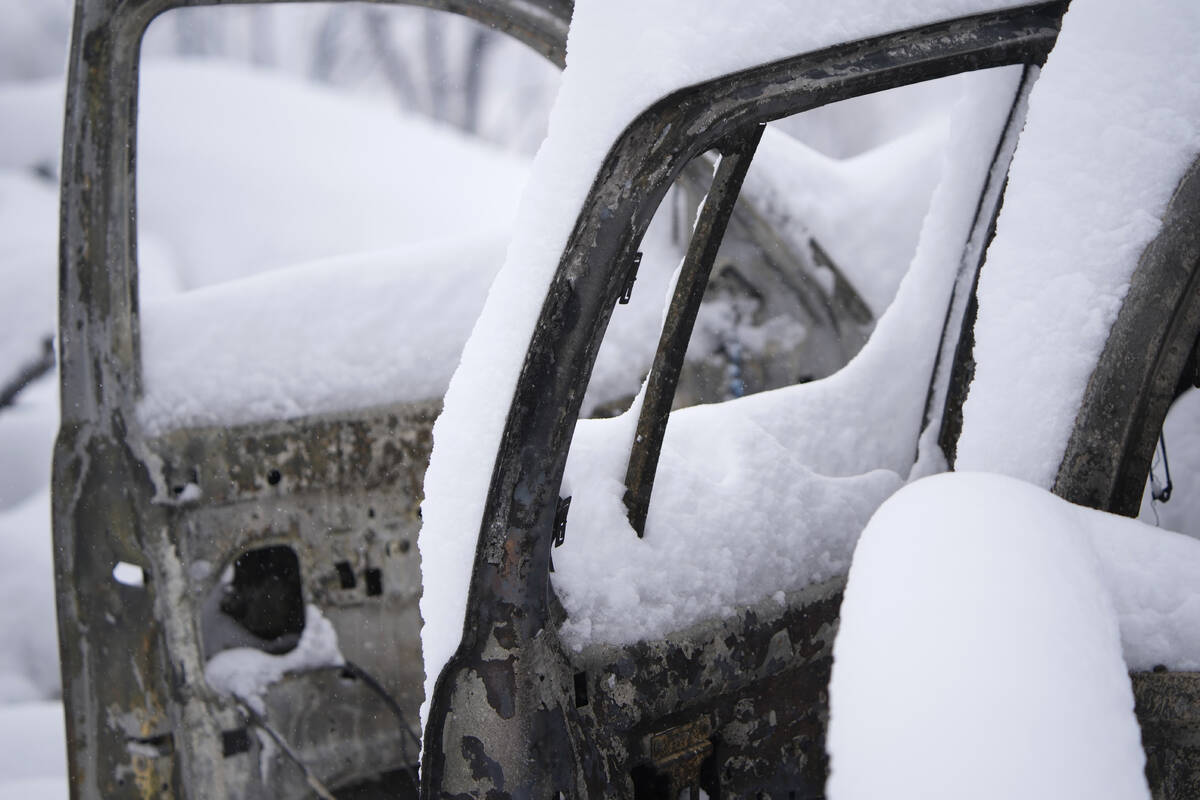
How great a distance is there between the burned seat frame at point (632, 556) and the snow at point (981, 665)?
481 mm

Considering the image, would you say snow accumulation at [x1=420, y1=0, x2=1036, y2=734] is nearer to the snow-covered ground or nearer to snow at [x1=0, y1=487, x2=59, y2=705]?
the snow-covered ground

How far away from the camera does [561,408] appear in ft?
4.05

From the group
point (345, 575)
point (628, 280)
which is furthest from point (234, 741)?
point (628, 280)

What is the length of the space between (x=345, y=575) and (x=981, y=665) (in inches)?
74.6

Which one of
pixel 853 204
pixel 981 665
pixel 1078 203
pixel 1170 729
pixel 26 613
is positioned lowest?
pixel 1170 729

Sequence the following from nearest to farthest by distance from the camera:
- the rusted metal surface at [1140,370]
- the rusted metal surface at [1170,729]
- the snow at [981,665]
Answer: the snow at [981,665] < the rusted metal surface at [1170,729] < the rusted metal surface at [1140,370]

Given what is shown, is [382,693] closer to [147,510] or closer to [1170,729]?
[147,510]

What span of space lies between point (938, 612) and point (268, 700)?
1.98 meters

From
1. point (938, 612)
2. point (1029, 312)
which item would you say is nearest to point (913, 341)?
point (1029, 312)

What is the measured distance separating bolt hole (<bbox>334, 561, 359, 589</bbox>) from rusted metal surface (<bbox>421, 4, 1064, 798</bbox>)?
3.76 feet

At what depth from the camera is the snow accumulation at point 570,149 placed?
117 cm

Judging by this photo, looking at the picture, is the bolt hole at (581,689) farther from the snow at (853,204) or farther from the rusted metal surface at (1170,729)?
the snow at (853,204)

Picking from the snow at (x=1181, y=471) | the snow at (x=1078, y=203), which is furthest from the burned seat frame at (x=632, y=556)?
the snow at (x=1181, y=471)

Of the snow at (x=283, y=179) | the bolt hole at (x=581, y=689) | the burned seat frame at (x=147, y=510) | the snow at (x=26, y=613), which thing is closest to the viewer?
the bolt hole at (x=581, y=689)
